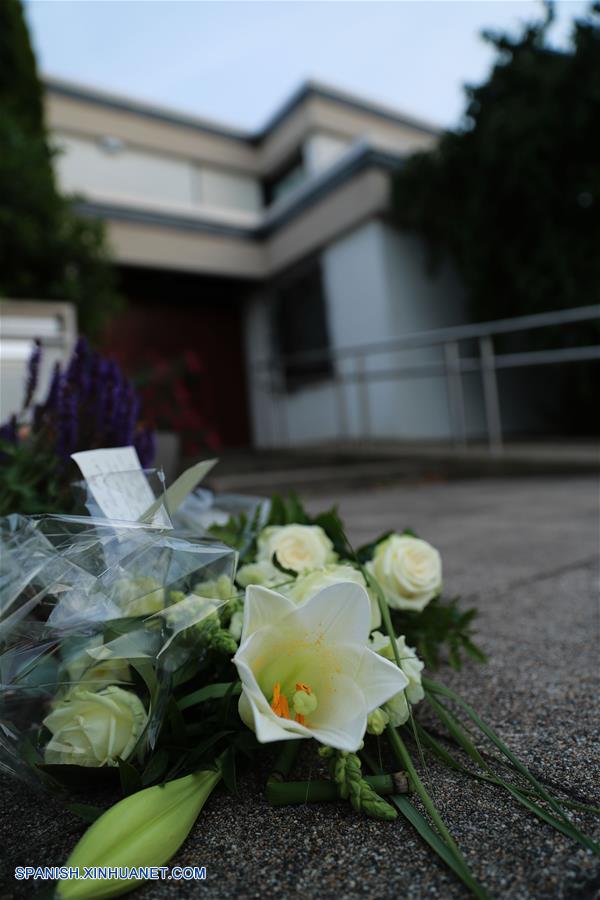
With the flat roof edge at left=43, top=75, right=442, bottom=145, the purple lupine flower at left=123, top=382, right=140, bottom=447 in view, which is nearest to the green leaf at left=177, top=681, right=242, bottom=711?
the purple lupine flower at left=123, top=382, right=140, bottom=447

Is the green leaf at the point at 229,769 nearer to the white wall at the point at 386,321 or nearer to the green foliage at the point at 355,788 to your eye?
the green foliage at the point at 355,788

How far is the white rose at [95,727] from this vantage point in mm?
573

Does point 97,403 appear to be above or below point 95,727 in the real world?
above

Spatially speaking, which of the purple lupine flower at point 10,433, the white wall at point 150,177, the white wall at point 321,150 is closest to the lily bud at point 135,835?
the purple lupine flower at point 10,433

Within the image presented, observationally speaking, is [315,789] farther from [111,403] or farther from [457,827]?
[111,403]

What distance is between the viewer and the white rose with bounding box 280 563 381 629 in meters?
0.64

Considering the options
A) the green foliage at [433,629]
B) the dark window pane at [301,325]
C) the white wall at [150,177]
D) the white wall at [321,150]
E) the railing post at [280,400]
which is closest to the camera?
the green foliage at [433,629]

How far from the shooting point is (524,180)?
4852 millimetres

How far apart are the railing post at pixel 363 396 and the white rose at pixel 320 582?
4992 mm

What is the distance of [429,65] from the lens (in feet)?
5.45

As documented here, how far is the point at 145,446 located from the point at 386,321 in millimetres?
5303

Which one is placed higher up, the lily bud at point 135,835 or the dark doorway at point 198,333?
the dark doorway at point 198,333

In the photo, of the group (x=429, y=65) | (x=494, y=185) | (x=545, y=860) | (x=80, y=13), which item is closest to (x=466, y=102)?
(x=494, y=185)

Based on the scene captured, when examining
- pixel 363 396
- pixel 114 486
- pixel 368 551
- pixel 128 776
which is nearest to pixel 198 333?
pixel 363 396
